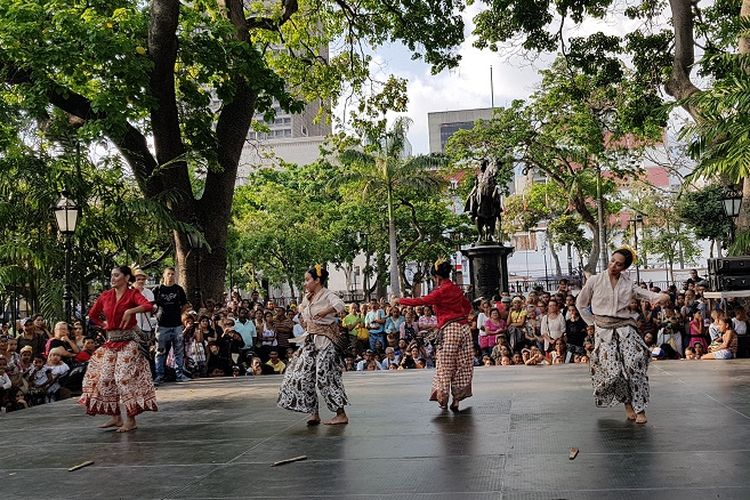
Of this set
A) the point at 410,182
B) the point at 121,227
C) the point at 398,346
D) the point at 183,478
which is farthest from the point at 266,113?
the point at 410,182

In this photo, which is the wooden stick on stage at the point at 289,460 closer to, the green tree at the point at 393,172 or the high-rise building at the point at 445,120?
the green tree at the point at 393,172

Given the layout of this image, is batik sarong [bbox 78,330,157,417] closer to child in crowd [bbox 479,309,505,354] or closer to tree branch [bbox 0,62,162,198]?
tree branch [bbox 0,62,162,198]

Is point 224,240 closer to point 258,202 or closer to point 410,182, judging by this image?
point 410,182

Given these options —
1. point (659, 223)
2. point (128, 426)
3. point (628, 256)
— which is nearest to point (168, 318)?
point (128, 426)

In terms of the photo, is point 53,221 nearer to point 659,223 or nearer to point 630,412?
point 630,412

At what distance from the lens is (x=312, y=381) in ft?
29.2

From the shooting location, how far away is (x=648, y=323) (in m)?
16.7

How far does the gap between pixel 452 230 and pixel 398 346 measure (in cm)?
2808

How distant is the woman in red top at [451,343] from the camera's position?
31.2ft

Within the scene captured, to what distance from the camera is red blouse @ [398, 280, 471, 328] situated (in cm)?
952

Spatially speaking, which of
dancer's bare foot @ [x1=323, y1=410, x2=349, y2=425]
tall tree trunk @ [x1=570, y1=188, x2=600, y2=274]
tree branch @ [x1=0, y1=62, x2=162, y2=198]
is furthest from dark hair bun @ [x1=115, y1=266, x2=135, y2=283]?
tall tree trunk @ [x1=570, y1=188, x2=600, y2=274]

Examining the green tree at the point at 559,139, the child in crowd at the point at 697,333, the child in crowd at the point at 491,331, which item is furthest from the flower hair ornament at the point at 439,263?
the green tree at the point at 559,139

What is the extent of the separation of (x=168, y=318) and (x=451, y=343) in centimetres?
602

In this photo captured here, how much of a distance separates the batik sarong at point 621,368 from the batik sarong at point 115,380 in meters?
4.58
